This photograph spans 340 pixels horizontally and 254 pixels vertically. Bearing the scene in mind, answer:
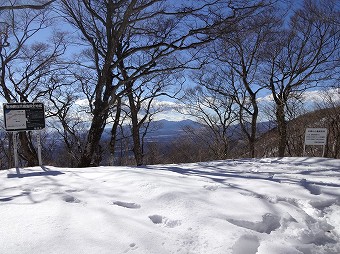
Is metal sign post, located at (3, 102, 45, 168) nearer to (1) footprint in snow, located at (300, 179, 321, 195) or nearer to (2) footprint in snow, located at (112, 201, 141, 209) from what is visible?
(2) footprint in snow, located at (112, 201, 141, 209)

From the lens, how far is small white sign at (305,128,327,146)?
717 cm

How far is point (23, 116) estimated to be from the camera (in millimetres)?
5383

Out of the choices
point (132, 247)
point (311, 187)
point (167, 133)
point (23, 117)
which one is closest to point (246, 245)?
point (132, 247)

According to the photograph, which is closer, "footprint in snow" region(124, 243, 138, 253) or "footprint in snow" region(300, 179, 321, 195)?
"footprint in snow" region(124, 243, 138, 253)

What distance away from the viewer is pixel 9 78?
1338cm

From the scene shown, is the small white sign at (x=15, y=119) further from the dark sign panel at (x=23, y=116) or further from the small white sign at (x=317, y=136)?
the small white sign at (x=317, y=136)

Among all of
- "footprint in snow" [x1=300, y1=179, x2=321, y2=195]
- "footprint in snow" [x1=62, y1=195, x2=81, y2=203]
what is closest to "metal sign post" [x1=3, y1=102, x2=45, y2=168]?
"footprint in snow" [x1=62, y1=195, x2=81, y2=203]

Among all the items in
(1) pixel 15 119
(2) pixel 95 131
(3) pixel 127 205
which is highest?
(1) pixel 15 119

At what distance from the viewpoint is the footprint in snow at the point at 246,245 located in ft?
5.97

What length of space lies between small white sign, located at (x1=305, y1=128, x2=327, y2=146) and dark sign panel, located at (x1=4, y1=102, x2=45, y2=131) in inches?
276

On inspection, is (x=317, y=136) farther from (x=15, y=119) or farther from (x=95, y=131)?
(x=15, y=119)

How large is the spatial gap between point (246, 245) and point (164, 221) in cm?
73

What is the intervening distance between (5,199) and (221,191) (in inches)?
99.6

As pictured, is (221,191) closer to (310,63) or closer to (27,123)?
(27,123)
